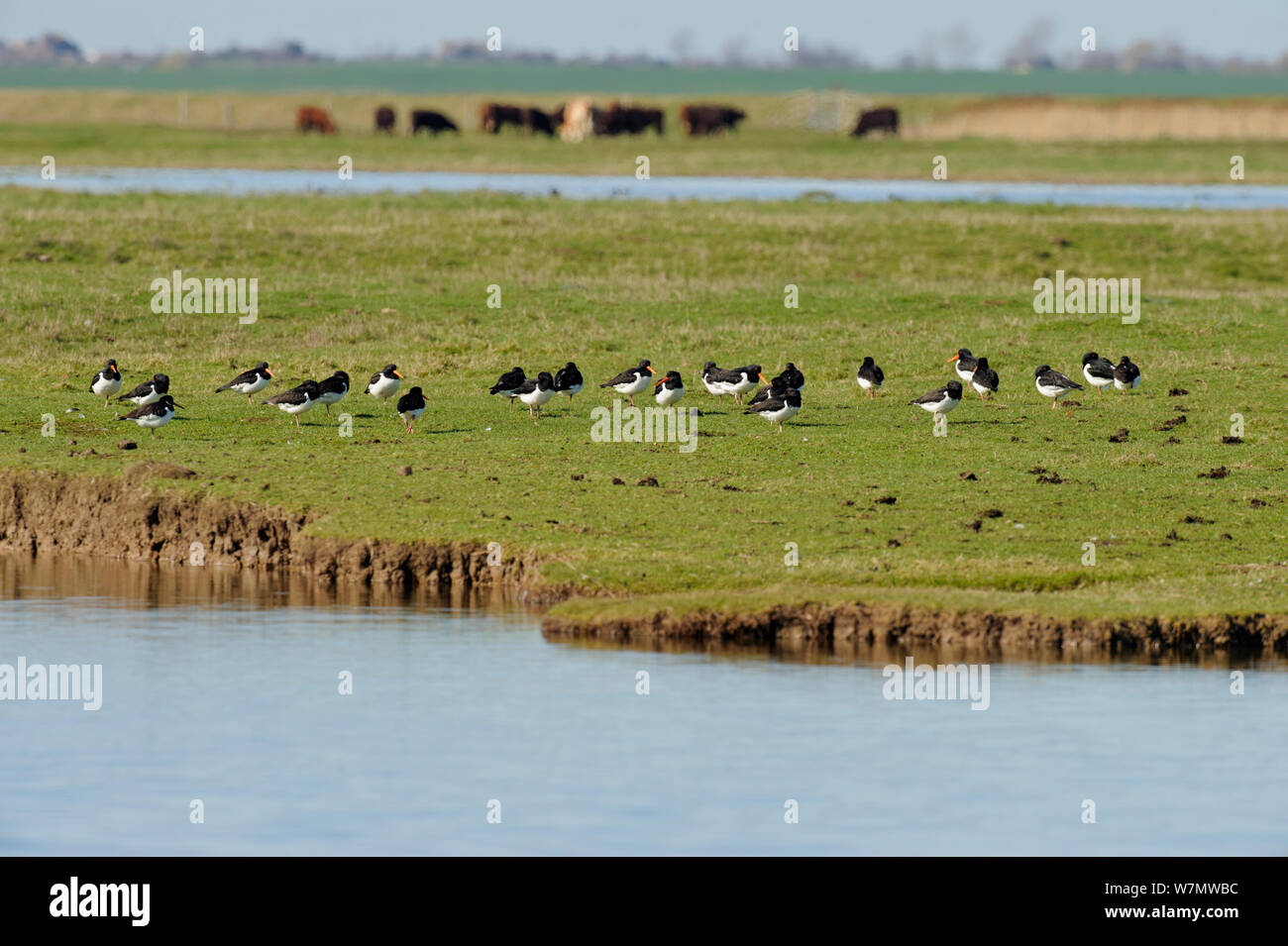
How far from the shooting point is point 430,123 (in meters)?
126

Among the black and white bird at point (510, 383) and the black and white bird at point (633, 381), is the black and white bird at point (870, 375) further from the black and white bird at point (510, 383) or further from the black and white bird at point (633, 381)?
the black and white bird at point (510, 383)

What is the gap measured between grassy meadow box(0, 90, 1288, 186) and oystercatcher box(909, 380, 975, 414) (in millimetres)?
63843

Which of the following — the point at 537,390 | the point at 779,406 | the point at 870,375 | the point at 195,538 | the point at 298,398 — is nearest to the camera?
the point at 195,538

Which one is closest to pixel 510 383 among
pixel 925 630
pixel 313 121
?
pixel 925 630

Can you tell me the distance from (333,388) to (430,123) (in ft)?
320

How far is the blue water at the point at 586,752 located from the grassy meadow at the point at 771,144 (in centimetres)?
7066

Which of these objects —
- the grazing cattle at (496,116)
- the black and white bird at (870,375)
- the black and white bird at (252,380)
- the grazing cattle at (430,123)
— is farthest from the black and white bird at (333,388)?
the grazing cattle at (496,116)

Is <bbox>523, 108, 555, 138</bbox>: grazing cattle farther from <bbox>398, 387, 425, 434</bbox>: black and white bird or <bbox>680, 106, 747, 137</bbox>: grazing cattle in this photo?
<bbox>398, 387, 425, 434</bbox>: black and white bird

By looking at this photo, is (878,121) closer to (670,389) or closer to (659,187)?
(659,187)

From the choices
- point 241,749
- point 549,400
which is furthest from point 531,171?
point 241,749

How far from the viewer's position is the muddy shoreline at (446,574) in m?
21.7

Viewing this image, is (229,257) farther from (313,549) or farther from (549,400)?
(313,549)

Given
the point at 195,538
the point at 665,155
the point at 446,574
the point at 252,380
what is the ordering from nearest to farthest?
1. the point at 446,574
2. the point at 195,538
3. the point at 252,380
4. the point at 665,155
